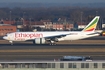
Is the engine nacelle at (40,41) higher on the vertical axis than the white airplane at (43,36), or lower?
lower

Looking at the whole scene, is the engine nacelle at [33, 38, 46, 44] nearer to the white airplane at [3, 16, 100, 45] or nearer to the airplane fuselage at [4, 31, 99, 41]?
the white airplane at [3, 16, 100, 45]

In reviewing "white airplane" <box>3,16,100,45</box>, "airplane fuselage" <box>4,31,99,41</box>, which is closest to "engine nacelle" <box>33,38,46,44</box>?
"white airplane" <box>3,16,100,45</box>

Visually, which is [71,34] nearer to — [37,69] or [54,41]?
[54,41]

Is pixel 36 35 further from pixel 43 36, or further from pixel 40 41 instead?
pixel 40 41

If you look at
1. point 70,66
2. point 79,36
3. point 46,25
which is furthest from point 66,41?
point 46,25

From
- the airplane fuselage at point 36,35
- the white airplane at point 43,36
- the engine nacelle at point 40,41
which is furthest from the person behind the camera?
the airplane fuselage at point 36,35

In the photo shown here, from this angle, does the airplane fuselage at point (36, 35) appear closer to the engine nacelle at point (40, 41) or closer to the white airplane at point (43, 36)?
the white airplane at point (43, 36)

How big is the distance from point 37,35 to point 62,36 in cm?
369

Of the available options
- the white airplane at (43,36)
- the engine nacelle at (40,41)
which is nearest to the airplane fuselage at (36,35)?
the white airplane at (43,36)

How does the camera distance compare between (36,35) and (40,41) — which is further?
(36,35)

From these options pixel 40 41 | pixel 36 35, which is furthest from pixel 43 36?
pixel 40 41

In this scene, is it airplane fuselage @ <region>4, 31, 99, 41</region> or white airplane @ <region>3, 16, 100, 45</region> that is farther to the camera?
airplane fuselage @ <region>4, 31, 99, 41</region>

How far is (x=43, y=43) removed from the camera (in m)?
67.9

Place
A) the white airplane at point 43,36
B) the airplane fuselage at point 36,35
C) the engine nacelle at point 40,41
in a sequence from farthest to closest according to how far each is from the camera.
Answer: the airplane fuselage at point 36,35, the white airplane at point 43,36, the engine nacelle at point 40,41
